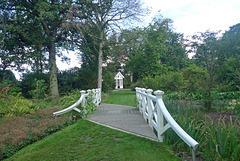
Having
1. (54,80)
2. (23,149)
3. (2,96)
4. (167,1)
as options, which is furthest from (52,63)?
(23,149)

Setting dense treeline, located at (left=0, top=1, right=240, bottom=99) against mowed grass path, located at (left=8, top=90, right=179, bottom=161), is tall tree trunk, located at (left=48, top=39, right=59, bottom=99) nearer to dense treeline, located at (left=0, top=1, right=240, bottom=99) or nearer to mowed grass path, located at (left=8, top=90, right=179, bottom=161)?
dense treeline, located at (left=0, top=1, right=240, bottom=99)

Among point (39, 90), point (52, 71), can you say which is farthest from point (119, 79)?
point (39, 90)

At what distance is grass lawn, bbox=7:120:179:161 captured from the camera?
2961 mm

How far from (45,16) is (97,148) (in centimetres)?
1328

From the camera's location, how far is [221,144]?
8.26 ft

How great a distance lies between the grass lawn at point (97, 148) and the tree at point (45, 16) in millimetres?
9991

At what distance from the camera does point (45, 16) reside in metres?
13.5

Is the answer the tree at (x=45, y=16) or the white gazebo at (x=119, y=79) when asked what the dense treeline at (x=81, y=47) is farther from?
the white gazebo at (x=119, y=79)

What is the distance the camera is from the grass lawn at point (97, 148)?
117 inches

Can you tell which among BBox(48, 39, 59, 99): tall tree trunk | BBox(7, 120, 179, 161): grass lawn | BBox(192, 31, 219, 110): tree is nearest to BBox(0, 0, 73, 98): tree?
BBox(48, 39, 59, 99): tall tree trunk

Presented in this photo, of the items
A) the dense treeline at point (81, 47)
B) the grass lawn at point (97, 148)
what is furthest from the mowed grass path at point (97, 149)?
the dense treeline at point (81, 47)

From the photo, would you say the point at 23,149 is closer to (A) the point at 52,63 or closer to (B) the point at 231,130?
(B) the point at 231,130

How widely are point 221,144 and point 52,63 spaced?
51.0 feet

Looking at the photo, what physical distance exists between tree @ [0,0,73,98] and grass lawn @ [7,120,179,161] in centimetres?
999
